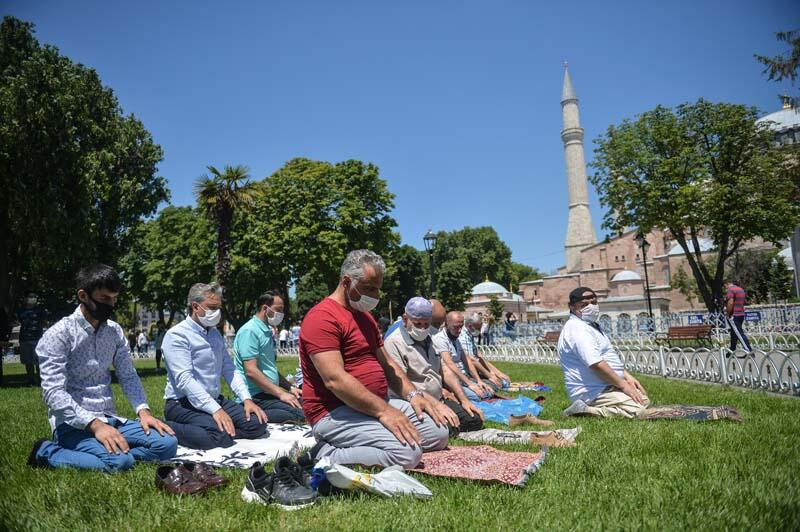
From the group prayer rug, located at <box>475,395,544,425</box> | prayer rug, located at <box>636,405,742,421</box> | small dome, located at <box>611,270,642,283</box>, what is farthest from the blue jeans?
small dome, located at <box>611,270,642,283</box>

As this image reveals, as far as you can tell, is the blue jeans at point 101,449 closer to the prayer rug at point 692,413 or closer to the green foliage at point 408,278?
the prayer rug at point 692,413

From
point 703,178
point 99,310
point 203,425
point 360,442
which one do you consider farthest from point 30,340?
point 703,178

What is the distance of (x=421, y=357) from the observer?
638 centimetres

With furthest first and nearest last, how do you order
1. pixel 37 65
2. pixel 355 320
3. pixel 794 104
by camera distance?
pixel 37 65 → pixel 794 104 → pixel 355 320

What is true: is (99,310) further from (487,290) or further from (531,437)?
(487,290)

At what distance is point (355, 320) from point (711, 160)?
2757 centimetres

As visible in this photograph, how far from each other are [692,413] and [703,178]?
2421cm

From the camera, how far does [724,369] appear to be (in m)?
10.7

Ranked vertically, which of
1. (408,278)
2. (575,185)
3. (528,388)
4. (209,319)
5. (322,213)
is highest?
(575,185)

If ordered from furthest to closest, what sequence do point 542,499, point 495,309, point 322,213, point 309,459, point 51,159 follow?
point 495,309 → point 322,213 → point 51,159 → point 309,459 → point 542,499

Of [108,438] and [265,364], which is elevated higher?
[265,364]

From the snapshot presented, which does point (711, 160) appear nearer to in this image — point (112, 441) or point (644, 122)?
point (644, 122)

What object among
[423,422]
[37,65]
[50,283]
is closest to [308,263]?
[50,283]

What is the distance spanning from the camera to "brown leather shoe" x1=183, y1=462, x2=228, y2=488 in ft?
12.6
